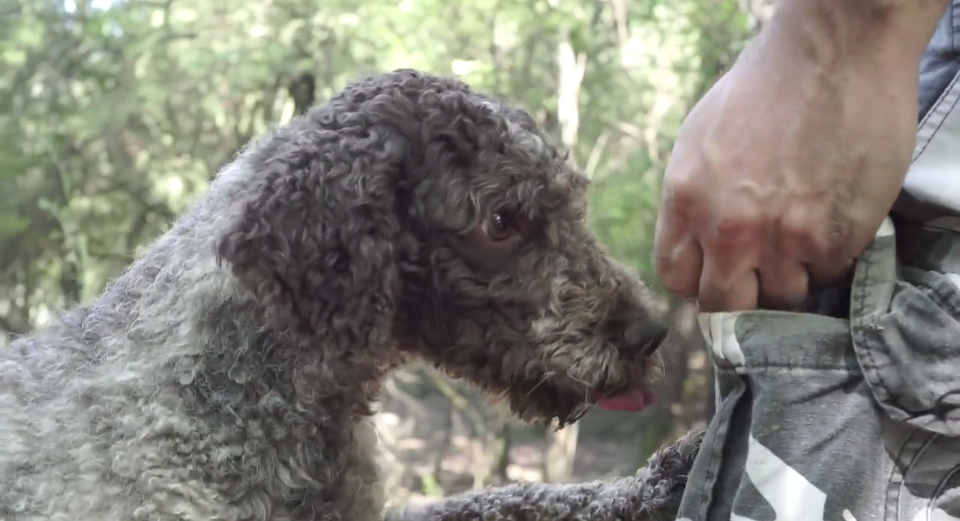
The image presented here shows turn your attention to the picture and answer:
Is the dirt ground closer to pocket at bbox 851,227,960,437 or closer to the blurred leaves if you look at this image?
the blurred leaves

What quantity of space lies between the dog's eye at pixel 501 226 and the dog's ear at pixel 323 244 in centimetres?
23

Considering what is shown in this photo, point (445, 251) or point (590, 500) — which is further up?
point (445, 251)

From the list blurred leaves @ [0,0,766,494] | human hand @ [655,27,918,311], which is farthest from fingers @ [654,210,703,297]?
blurred leaves @ [0,0,766,494]

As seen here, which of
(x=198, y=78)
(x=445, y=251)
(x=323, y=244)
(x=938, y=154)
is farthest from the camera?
(x=198, y=78)

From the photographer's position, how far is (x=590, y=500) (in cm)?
229

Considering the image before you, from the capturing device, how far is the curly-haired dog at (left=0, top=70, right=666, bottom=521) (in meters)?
1.91

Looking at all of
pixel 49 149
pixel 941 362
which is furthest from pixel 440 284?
pixel 49 149

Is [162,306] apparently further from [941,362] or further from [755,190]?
[941,362]

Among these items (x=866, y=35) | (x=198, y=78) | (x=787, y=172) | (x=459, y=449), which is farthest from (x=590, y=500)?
(x=459, y=449)

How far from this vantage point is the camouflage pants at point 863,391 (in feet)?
4.19

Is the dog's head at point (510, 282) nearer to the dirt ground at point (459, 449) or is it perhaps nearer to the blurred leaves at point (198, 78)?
the blurred leaves at point (198, 78)

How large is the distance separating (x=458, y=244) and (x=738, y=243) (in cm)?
80

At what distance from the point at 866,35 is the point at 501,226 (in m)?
0.96

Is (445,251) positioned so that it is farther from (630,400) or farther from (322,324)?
(630,400)
